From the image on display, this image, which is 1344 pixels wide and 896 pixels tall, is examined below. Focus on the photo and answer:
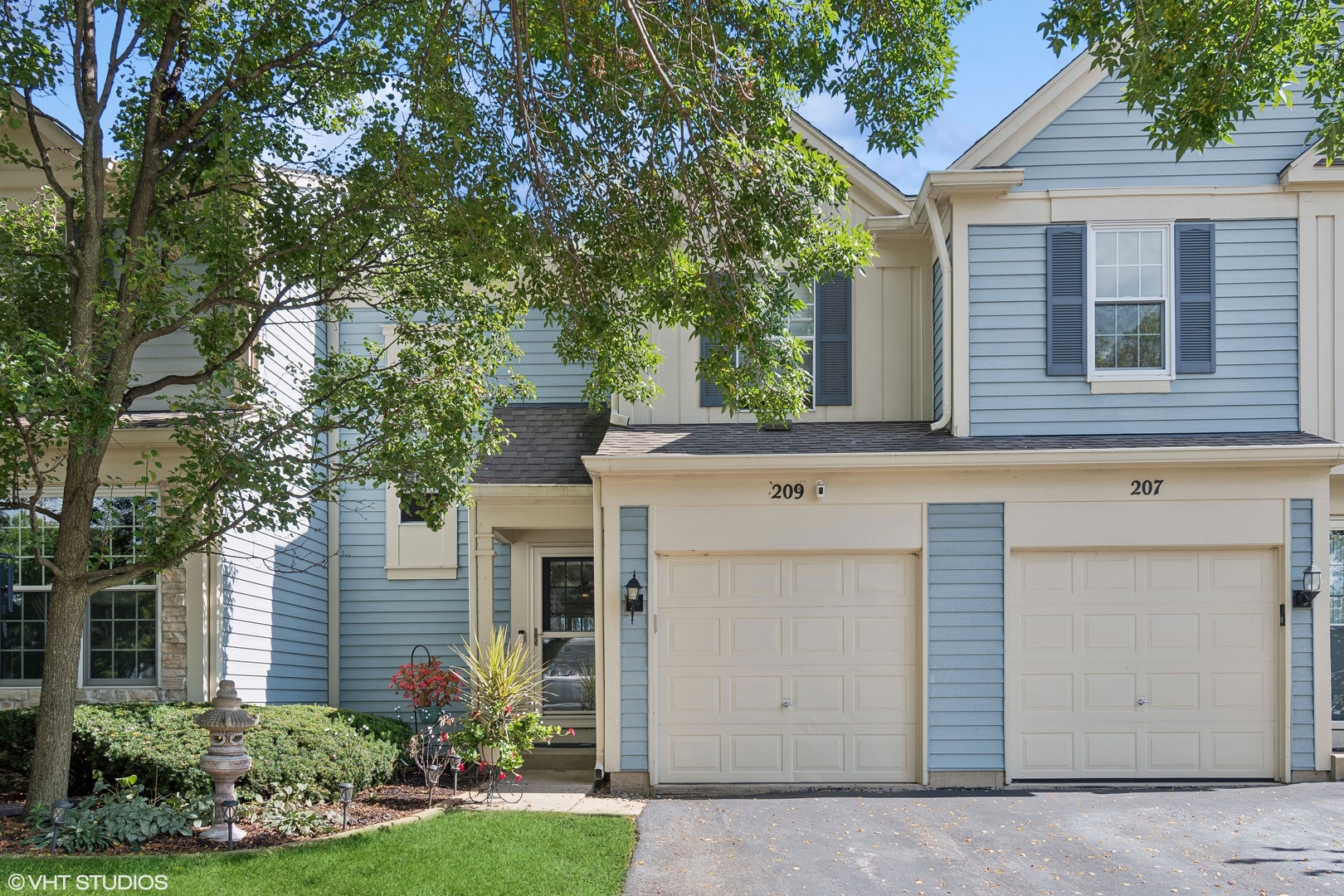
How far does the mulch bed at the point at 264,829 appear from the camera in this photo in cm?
757

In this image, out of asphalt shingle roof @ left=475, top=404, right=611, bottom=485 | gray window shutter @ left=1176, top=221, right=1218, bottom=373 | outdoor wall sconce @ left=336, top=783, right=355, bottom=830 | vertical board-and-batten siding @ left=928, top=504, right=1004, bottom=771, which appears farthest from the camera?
→ asphalt shingle roof @ left=475, top=404, right=611, bottom=485

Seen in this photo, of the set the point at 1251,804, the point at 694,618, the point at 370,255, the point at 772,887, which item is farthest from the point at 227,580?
the point at 1251,804

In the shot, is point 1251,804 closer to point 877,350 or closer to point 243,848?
point 877,350

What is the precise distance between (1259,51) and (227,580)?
31.6 ft

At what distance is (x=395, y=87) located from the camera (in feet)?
27.9

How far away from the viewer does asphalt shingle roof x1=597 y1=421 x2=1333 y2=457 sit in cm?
1054

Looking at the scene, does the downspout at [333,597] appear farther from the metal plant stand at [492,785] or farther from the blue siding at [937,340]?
the blue siding at [937,340]

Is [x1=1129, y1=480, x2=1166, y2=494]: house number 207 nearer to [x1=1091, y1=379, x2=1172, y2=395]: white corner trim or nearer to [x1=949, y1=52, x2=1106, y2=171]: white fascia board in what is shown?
[x1=1091, y1=379, x2=1172, y2=395]: white corner trim

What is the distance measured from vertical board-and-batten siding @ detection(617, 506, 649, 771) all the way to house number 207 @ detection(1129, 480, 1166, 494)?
4.57 meters

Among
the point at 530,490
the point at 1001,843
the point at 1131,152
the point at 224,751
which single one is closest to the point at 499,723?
the point at 224,751

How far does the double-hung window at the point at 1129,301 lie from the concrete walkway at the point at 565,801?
6.05 metres

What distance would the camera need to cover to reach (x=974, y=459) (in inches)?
409

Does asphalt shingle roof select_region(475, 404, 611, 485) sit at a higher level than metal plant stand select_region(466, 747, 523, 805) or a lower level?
higher

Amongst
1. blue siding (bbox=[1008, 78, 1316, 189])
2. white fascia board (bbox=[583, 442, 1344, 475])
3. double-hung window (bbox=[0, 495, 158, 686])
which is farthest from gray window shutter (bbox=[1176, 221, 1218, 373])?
double-hung window (bbox=[0, 495, 158, 686])
